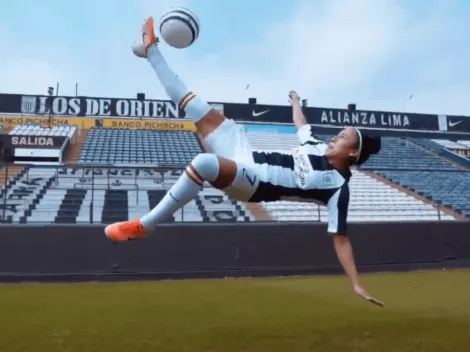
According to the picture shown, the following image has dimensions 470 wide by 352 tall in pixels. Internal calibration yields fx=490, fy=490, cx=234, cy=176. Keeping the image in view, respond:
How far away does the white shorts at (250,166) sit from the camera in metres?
3.36

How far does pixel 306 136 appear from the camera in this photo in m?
3.94

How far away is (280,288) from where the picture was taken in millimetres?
7277

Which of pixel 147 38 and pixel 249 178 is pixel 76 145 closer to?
pixel 147 38

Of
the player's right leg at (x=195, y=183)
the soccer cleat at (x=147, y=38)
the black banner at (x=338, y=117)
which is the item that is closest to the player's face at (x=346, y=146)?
the player's right leg at (x=195, y=183)

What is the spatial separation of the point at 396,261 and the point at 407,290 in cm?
349

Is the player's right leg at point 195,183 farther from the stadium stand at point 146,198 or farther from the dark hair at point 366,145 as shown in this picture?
the stadium stand at point 146,198

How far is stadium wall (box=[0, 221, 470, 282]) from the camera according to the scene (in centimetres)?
863

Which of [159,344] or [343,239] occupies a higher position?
[343,239]

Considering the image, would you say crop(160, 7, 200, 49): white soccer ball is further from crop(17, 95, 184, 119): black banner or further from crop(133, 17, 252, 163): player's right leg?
crop(17, 95, 184, 119): black banner

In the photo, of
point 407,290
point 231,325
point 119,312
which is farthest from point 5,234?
point 407,290

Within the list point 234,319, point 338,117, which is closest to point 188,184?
point 234,319

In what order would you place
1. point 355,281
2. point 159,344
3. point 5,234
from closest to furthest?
1. point 355,281
2. point 159,344
3. point 5,234

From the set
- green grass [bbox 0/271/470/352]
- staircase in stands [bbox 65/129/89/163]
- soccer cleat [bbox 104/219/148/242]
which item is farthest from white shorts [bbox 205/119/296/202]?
staircase in stands [bbox 65/129/89/163]

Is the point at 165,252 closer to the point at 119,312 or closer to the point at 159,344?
the point at 119,312
